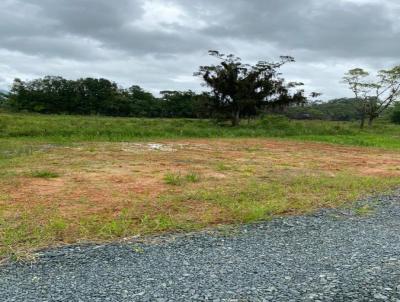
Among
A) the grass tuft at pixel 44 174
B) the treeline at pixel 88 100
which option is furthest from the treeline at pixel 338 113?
the grass tuft at pixel 44 174

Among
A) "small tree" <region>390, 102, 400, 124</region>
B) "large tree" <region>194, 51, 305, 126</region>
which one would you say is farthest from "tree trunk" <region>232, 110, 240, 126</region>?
"small tree" <region>390, 102, 400, 124</region>

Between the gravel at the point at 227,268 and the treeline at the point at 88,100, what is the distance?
4753cm

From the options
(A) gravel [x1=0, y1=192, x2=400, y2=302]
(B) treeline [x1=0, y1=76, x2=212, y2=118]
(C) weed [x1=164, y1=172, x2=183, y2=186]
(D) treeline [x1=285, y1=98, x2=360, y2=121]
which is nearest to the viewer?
(A) gravel [x1=0, y1=192, x2=400, y2=302]

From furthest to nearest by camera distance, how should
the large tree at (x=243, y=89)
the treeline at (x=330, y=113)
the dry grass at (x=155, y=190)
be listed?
1. the treeline at (x=330, y=113)
2. the large tree at (x=243, y=89)
3. the dry grass at (x=155, y=190)

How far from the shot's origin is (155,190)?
780cm

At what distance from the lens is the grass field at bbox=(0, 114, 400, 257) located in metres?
5.45

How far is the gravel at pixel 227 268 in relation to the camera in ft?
11.3

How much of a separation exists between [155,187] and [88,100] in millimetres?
49096

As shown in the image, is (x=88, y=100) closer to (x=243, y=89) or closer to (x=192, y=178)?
(x=243, y=89)

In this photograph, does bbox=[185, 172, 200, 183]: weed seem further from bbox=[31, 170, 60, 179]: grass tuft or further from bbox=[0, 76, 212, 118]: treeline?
bbox=[0, 76, 212, 118]: treeline

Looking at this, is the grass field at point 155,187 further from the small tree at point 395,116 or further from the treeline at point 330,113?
the small tree at point 395,116

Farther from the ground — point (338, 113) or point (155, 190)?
point (338, 113)

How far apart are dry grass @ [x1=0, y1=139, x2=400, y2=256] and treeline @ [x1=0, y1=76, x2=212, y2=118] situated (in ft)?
133

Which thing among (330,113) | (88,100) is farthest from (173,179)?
(330,113)
